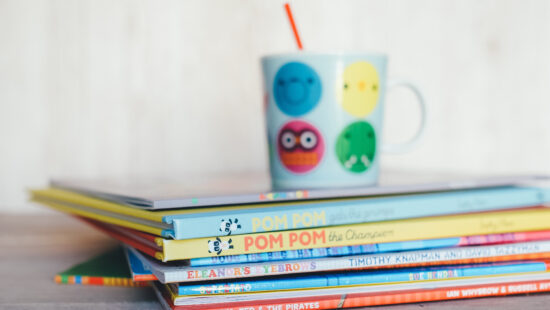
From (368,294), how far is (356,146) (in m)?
0.17

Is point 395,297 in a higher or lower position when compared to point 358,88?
lower

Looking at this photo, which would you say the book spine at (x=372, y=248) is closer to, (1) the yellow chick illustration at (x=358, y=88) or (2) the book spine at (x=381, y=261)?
(2) the book spine at (x=381, y=261)

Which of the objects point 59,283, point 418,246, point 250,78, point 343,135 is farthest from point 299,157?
point 250,78

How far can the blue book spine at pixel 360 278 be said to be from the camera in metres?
0.46

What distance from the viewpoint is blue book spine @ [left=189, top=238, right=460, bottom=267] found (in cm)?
46

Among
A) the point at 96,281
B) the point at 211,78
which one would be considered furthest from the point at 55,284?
the point at 211,78

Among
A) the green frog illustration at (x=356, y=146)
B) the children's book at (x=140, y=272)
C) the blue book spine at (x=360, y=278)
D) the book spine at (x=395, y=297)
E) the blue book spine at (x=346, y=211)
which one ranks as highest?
the green frog illustration at (x=356, y=146)

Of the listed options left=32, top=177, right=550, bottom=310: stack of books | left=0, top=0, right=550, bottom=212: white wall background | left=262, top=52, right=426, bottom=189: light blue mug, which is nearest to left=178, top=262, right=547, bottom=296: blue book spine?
left=32, top=177, right=550, bottom=310: stack of books

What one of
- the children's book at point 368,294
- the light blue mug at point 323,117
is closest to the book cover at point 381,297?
the children's book at point 368,294

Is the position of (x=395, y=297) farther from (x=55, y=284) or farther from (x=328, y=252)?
(x=55, y=284)

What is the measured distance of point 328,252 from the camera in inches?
19.3

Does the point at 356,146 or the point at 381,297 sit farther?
the point at 356,146

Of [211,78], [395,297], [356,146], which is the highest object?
[211,78]

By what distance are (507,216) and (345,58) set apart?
218 millimetres
